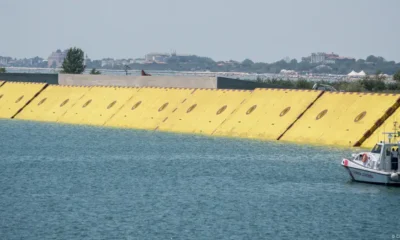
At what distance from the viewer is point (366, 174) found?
1843 inches

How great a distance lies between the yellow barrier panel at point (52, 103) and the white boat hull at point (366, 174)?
3633 cm

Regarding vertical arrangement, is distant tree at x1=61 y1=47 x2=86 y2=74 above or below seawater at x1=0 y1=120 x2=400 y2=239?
below

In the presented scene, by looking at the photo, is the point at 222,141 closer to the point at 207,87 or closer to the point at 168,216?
the point at 207,87

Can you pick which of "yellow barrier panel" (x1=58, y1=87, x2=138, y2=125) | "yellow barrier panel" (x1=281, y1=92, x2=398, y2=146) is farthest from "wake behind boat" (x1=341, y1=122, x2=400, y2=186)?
"yellow barrier panel" (x1=58, y1=87, x2=138, y2=125)

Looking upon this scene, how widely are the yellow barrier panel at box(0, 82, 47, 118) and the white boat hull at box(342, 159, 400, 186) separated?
135 ft

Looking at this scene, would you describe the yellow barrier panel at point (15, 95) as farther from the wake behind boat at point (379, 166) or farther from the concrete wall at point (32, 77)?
the wake behind boat at point (379, 166)

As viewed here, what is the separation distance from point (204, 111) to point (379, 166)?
26.3 meters

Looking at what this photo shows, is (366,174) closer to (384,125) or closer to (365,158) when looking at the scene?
(365,158)

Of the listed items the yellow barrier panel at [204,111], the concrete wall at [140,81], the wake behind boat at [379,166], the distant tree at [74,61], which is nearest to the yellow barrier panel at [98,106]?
the concrete wall at [140,81]

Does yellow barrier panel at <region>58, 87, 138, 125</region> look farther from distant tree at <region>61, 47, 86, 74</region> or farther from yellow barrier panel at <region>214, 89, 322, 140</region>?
distant tree at <region>61, 47, 86, 74</region>

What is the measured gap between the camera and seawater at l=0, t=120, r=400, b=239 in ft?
120

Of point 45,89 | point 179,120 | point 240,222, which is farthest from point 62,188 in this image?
point 45,89

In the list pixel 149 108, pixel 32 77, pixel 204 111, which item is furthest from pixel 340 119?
pixel 32 77

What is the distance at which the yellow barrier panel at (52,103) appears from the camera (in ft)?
264
